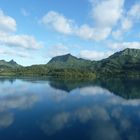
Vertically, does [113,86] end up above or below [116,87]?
above

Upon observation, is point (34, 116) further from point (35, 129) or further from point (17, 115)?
point (35, 129)

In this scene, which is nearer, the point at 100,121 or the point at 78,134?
the point at 78,134

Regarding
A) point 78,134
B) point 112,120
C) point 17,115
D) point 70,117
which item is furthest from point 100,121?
point 17,115

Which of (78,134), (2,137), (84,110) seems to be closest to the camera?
(2,137)

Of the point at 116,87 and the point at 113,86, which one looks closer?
the point at 116,87

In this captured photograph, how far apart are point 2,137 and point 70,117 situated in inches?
605

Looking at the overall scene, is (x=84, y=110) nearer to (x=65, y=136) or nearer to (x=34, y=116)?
(x=34, y=116)

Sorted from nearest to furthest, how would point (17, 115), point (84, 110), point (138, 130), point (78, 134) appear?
1. point (78, 134)
2. point (138, 130)
3. point (17, 115)
4. point (84, 110)

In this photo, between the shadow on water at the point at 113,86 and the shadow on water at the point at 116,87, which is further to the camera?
the shadow on water at the point at 113,86

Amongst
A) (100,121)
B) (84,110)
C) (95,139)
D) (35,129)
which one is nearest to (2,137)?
(35,129)

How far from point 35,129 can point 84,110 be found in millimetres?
17310

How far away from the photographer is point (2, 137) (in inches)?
1194

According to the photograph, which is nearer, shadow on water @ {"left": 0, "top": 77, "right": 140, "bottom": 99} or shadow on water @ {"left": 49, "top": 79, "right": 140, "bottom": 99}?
shadow on water @ {"left": 49, "top": 79, "right": 140, "bottom": 99}

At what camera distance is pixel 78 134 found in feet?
107
